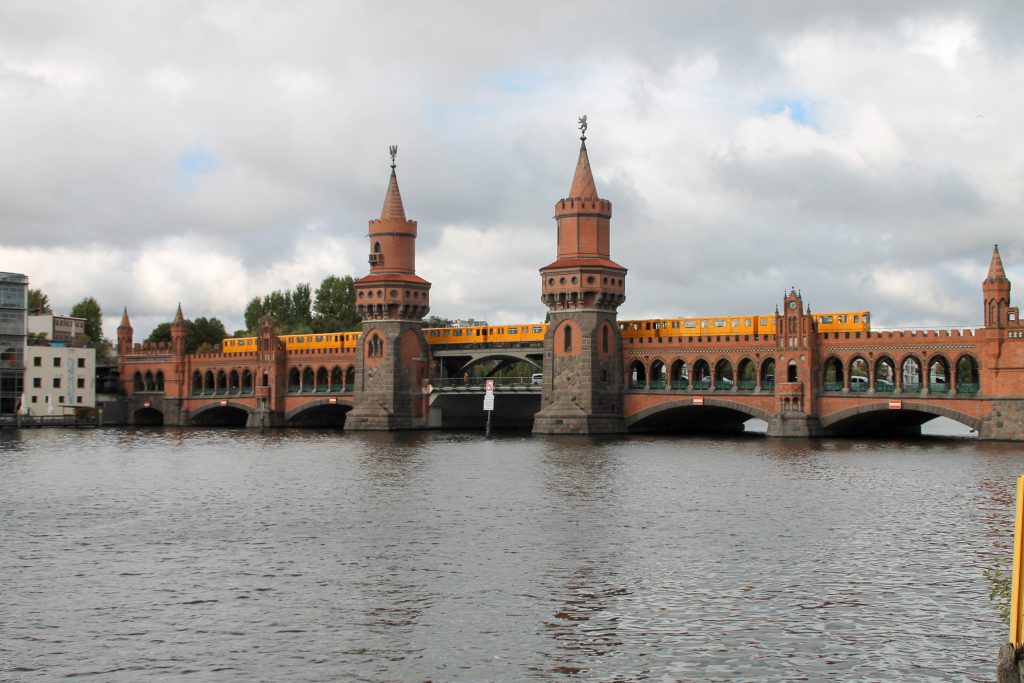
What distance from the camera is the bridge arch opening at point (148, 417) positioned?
136 m

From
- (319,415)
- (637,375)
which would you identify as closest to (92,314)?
(319,415)

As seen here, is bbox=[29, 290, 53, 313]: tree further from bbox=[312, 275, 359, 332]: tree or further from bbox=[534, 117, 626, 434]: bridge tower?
bbox=[534, 117, 626, 434]: bridge tower

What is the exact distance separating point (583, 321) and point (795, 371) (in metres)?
18.3

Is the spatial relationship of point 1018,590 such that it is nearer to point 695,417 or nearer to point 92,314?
point 695,417

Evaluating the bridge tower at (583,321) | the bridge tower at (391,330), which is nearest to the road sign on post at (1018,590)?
the bridge tower at (583,321)

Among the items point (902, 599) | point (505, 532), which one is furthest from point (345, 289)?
point (902, 599)

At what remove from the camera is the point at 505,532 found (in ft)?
126

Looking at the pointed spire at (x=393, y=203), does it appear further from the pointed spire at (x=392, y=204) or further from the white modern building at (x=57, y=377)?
the white modern building at (x=57, y=377)

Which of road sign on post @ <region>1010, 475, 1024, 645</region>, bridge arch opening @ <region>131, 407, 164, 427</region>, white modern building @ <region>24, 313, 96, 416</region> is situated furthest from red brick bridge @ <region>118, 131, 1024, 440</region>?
road sign on post @ <region>1010, 475, 1024, 645</region>

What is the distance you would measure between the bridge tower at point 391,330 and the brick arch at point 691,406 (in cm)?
2364

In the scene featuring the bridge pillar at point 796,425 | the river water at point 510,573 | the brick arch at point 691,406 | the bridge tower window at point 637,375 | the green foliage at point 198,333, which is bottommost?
the river water at point 510,573

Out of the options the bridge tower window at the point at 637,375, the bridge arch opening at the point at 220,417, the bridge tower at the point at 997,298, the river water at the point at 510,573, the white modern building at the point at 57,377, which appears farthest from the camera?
the bridge arch opening at the point at 220,417

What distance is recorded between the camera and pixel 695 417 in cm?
10231

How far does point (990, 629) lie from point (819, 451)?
4712cm
